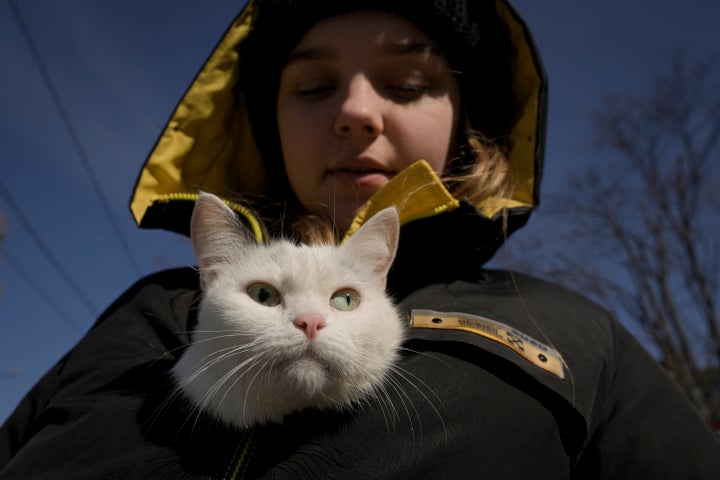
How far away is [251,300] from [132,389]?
483mm

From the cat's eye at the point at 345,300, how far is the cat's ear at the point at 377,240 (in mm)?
130

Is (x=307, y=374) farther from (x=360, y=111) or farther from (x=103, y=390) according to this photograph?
(x=360, y=111)

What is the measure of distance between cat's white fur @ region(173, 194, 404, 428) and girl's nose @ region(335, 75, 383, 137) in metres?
0.44

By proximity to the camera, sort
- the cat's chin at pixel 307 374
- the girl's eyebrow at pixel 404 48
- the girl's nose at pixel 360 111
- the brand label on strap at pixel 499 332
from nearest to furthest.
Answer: the cat's chin at pixel 307 374 < the brand label on strap at pixel 499 332 < the girl's nose at pixel 360 111 < the girl's eyebrow at pixel 404 48

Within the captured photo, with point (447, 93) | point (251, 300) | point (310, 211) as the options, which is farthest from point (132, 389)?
point (447, 93)

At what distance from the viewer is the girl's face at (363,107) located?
1.69 m

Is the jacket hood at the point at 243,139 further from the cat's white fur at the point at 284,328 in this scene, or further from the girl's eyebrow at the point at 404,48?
the cat's white fur at the point at 284,328

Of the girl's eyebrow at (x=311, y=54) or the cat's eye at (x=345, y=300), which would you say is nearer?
the cat's eye at (x=345, y=300)

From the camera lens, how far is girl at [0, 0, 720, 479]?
1114 millimetres

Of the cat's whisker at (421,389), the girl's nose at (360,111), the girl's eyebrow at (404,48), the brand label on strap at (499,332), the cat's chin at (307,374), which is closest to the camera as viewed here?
the cat's chin at (307,374)

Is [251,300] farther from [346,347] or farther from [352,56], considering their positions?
[352,56]

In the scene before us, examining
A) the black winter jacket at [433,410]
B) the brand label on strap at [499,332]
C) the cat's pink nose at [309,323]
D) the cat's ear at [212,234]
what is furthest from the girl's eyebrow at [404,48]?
the cat's pink nose at [309,323]

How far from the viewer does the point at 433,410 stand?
1.15 meters

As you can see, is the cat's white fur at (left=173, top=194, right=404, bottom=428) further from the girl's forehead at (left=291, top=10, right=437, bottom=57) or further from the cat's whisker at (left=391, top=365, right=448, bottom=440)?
the girl's forehead at (left=291, top=10, right=437, bottom=57)
